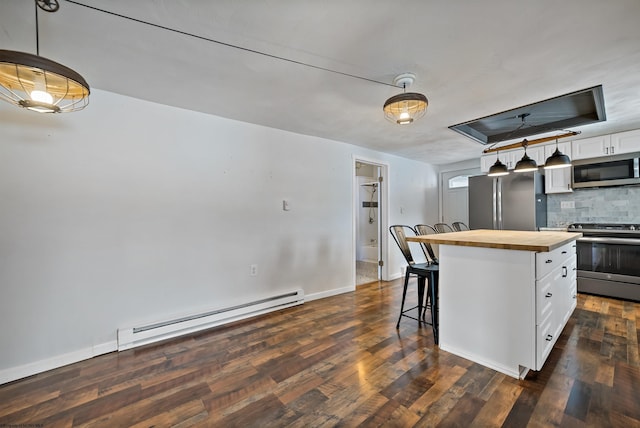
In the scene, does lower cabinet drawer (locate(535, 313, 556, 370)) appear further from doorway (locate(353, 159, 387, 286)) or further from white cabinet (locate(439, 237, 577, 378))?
doorway (locate(353, 159, 387, 286))

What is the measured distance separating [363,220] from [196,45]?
5.52 meters

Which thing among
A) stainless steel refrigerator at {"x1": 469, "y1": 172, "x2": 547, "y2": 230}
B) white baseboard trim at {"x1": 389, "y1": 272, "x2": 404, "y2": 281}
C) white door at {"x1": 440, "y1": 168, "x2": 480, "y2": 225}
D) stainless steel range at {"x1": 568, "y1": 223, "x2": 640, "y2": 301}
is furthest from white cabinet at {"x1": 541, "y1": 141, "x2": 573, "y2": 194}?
white baseboard trim at {"x1": 389, "y1": 272, "x2": 404, "y2": 281}

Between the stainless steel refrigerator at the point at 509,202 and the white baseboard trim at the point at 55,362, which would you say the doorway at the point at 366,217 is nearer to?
the stainless steel refrigerator at the point at 509,202

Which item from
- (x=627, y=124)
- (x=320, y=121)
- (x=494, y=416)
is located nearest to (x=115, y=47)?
(x=320, y=121)

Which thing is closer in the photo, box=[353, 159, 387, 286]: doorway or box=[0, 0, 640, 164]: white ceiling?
box=[0, 0, 640, 164]: white ceiling

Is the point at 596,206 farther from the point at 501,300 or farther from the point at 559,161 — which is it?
the point at 501,300

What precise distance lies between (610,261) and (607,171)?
1221 mm

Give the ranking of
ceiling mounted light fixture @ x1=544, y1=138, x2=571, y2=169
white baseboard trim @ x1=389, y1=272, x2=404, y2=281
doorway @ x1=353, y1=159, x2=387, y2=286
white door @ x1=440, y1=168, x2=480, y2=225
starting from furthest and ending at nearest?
doorway @ x1=353, y1=159, x2=387, y2=286 → white door @ x1=440, y1=168, x2=480, y2=225 → white baseboard trim @ x1=389, y1=272, x2=404, y2=281 → ceiling mounted light fixture @ x1=544, y1=138, x2=571, y2=169

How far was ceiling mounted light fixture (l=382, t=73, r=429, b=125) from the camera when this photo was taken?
1878 millimetres

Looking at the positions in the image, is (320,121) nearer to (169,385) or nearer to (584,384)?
(169,385)

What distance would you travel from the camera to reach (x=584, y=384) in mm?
1736

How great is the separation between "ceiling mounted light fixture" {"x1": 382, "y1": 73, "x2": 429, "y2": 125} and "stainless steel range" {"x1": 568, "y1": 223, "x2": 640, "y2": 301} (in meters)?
3.47

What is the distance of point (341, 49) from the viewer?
1.70 metres

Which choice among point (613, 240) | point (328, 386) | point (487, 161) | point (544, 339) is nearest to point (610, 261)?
point (613, 240)
